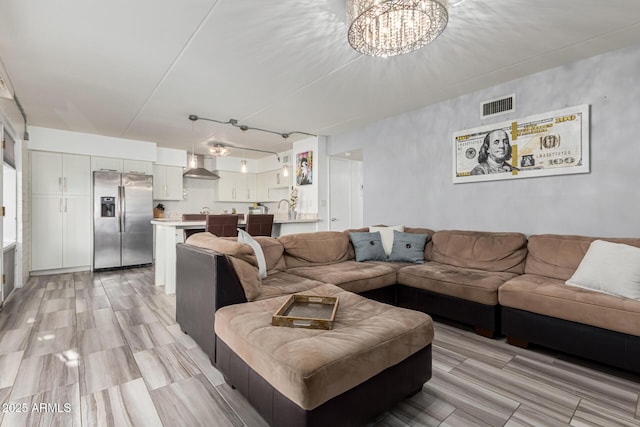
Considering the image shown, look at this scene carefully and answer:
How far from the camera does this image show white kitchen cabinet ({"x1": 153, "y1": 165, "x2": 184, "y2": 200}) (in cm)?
649

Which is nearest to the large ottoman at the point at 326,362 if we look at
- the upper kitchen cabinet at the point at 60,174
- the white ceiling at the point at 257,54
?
the white ceiling at the point at 257,54

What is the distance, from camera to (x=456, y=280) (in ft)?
9.29

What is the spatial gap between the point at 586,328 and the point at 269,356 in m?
2.23

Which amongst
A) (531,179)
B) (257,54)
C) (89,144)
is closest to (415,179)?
(531,179)

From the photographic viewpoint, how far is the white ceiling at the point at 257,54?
84.4 inches

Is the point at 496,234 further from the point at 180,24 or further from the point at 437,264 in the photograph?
the point at 180,24

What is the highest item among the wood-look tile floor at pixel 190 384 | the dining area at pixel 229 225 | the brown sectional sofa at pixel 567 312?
the dining area at pixel 229 225

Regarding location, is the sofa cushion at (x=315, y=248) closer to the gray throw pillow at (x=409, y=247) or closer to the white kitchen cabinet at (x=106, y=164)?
the gray throw pillow at (x=409, y=247)

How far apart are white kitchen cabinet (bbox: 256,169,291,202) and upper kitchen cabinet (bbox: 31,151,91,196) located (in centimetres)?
368

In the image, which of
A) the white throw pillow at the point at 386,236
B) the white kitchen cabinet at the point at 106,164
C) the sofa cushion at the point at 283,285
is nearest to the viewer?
the sofa cushion at the point at 283,285

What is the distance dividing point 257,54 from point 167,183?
4.80m

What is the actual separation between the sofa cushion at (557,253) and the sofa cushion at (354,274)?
1325mm

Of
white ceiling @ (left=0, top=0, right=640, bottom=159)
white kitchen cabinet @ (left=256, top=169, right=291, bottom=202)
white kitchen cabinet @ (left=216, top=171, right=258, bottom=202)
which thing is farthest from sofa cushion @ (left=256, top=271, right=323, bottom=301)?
white kitchen cabinet @ (left=216, top=171, right=258, bottom=202)

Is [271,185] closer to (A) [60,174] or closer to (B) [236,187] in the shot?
(B) [236,187]
